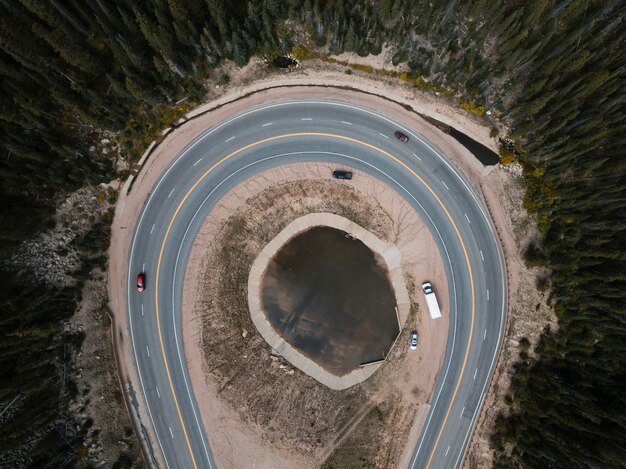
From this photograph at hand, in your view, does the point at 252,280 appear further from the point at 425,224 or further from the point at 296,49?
the point at 296,49

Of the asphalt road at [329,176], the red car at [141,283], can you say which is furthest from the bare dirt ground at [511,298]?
the red car at [141,283]

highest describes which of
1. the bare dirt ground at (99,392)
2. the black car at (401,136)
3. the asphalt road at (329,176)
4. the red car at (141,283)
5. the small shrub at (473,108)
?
the small shrub at (473,108)

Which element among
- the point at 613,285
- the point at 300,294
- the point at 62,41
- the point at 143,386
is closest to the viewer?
the point at 62,41

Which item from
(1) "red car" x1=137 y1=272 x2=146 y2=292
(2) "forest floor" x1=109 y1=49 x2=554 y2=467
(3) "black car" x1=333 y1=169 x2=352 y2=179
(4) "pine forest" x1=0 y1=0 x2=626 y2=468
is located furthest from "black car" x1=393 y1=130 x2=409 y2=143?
(1) "red car" x1=137 y1=272 x2=146 y2=292

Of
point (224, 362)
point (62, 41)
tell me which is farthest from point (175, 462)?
point (62, 41)

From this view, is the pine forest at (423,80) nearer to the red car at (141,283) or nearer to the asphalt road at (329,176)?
the asphalt road at (329,176)

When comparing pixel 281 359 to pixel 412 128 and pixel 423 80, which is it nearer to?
pixel 412 128

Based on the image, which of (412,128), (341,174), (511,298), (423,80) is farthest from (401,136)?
(511,298)
